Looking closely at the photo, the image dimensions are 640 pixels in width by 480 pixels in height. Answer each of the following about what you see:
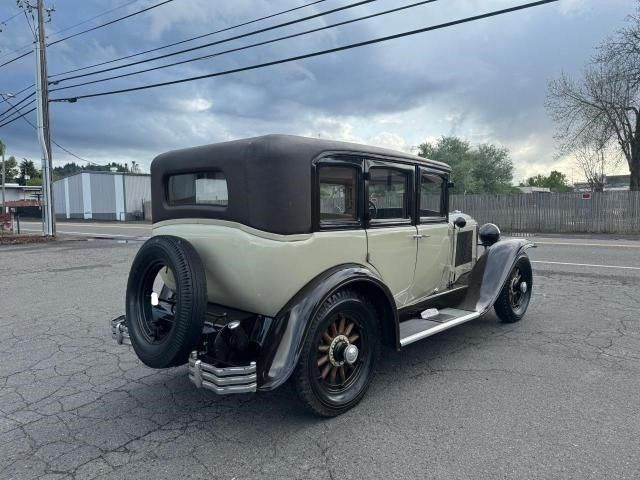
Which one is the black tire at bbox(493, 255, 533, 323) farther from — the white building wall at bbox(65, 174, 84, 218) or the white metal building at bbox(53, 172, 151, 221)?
the white building wall at bbox(65, 174, 84, 218)

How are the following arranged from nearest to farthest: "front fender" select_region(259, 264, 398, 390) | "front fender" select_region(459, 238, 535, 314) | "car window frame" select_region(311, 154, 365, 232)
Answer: "front fender" select_region(259, 264, 398, 390) → "car window frame" select_region(311, 154, 365, 232) → "front fender" select_region(459, 238, 535, 314)

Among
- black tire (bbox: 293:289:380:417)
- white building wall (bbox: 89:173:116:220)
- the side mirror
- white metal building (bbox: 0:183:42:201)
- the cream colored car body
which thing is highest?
white metal building (bbox: 0:183:42:201)

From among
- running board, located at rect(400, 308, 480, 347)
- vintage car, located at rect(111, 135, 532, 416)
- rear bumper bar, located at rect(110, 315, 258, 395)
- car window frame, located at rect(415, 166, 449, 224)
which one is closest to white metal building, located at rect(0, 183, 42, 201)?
vintage car, located at rect(111, 135, 532, 416)

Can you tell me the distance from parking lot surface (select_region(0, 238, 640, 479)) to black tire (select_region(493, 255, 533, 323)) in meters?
0.14

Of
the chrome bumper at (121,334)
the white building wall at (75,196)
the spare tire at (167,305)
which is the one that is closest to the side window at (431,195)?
the spare tire at (167,305)

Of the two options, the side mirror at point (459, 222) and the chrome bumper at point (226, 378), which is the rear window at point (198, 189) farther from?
the side mirror at point (459, 222)

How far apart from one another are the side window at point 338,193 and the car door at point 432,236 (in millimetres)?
892

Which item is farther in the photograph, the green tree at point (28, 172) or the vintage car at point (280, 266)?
the green tree at point (28, 172)

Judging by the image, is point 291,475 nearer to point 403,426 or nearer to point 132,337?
point 403,426

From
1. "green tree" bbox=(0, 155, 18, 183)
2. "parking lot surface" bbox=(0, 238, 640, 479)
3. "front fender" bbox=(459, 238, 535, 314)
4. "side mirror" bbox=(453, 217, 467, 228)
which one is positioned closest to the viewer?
"parking lot surface" bbox=(0, 238, 640, 479)

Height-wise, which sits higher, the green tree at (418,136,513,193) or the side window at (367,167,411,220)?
the green tree at (418,136,513,193)

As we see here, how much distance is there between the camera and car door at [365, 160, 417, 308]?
358 centimetres

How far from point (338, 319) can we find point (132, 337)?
5.04 feet

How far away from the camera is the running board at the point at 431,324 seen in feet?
11.8
